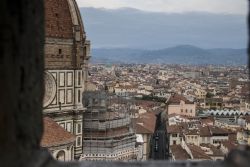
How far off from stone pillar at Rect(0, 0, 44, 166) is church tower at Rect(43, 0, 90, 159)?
522 inches

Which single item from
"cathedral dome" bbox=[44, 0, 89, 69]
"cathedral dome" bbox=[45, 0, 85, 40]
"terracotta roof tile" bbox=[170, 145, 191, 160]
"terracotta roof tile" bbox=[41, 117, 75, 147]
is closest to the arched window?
"terracotta roof tile" bbox=[41, 117, 75, 147]

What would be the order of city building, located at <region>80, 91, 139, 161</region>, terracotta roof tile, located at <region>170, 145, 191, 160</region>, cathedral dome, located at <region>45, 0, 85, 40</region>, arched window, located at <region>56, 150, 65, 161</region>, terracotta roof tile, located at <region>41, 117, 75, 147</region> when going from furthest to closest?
terracotta roof tile, located at <region>170, 145, 191, 160</region>, city building, located at <region>80, 91, 139, 161</region>, cathedral dome, located at <region>45, 0, 85, 40</region>, arched window, located at <region>56, 150, 65, 161</region>, terracotta roof tile, located at <region>41, 117, 75, 147</region>

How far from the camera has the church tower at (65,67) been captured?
52.1 feet

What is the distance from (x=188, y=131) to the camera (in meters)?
38.0

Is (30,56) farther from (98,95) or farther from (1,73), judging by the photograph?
(98,95)

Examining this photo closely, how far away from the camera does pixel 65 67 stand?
53.6ft

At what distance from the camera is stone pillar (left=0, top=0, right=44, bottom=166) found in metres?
2.08

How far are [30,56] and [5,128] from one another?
0.41 m

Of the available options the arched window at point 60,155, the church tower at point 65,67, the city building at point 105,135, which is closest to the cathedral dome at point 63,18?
the church tower at point 65,67

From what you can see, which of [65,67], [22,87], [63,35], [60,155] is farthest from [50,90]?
[22,87]

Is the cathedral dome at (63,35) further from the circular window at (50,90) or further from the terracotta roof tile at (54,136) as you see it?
the terracotta roof tile at (54,136)

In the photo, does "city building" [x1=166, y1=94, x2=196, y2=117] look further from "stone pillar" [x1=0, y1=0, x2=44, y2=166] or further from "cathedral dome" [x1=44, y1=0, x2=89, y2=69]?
"stone pillar" [x1=0, y1=0, x2=44, y2=166]

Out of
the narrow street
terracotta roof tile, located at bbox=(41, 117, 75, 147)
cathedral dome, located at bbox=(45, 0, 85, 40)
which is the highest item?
cathedral dome, located at bbox=(45, 0, 85, 40)

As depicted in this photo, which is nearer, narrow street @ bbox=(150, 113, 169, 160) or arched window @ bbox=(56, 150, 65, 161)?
arched window @ bbox=(56, 150, 65, 161)
